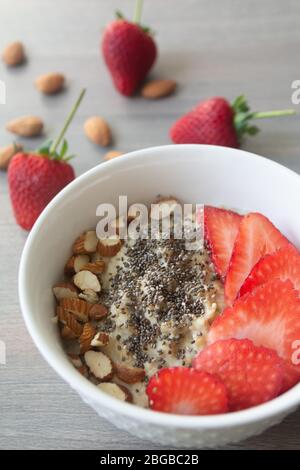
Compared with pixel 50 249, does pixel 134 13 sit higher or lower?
higher

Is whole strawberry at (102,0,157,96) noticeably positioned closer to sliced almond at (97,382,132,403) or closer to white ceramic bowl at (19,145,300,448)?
white ceramic bowl at (19,145,300,448)

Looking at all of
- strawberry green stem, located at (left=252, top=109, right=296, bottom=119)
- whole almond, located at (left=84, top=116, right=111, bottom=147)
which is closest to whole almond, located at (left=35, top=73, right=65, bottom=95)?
whole almond, located at (left=84, top=116, right=111, bottom=147)

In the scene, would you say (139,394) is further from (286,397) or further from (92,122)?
(92,122)

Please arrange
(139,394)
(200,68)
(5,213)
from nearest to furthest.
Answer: (139,394), (5,213), (200,68)

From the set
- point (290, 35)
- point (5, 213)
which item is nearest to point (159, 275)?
point (5, 213)

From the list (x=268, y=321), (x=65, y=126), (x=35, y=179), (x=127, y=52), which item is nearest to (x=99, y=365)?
(x=268, y=321)

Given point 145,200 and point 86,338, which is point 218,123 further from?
point 86,338
